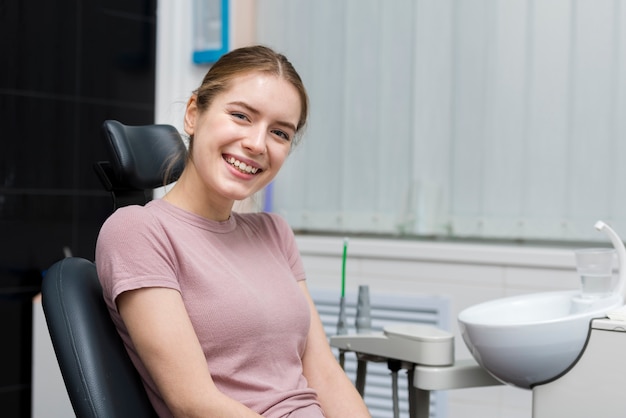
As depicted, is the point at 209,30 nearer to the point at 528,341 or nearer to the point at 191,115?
the point at 191,115

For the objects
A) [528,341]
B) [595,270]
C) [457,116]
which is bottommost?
[528,341]

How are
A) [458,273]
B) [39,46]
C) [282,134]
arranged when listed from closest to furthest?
[282,134], [458,273], [39,46]

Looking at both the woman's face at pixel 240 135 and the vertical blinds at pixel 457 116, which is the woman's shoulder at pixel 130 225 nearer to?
the woman's face at pixel 240 135

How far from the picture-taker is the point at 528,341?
1.33 meters

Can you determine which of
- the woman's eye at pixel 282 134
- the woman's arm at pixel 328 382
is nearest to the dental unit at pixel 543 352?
the woman's arm at pixel 328 382

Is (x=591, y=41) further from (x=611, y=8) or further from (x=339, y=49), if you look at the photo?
(x=339, y=49)

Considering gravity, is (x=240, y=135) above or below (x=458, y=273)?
above

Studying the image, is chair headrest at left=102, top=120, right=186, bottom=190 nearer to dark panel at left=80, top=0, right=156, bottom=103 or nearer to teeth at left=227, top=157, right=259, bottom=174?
teeth at left=227, top=157, right=259, bottom=174

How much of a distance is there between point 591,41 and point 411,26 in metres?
0.55

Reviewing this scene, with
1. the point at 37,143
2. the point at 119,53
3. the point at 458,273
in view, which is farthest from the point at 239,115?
the point at 119,53

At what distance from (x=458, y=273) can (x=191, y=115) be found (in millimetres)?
1221

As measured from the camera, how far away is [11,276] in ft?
7.98

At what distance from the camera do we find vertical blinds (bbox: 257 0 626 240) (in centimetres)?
222

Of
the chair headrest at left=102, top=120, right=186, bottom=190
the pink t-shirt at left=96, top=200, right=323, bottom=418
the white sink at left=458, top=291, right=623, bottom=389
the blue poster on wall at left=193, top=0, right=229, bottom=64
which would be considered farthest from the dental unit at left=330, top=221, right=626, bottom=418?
the blue poster on wall at left=193, top=0, right=229, bottom=64
